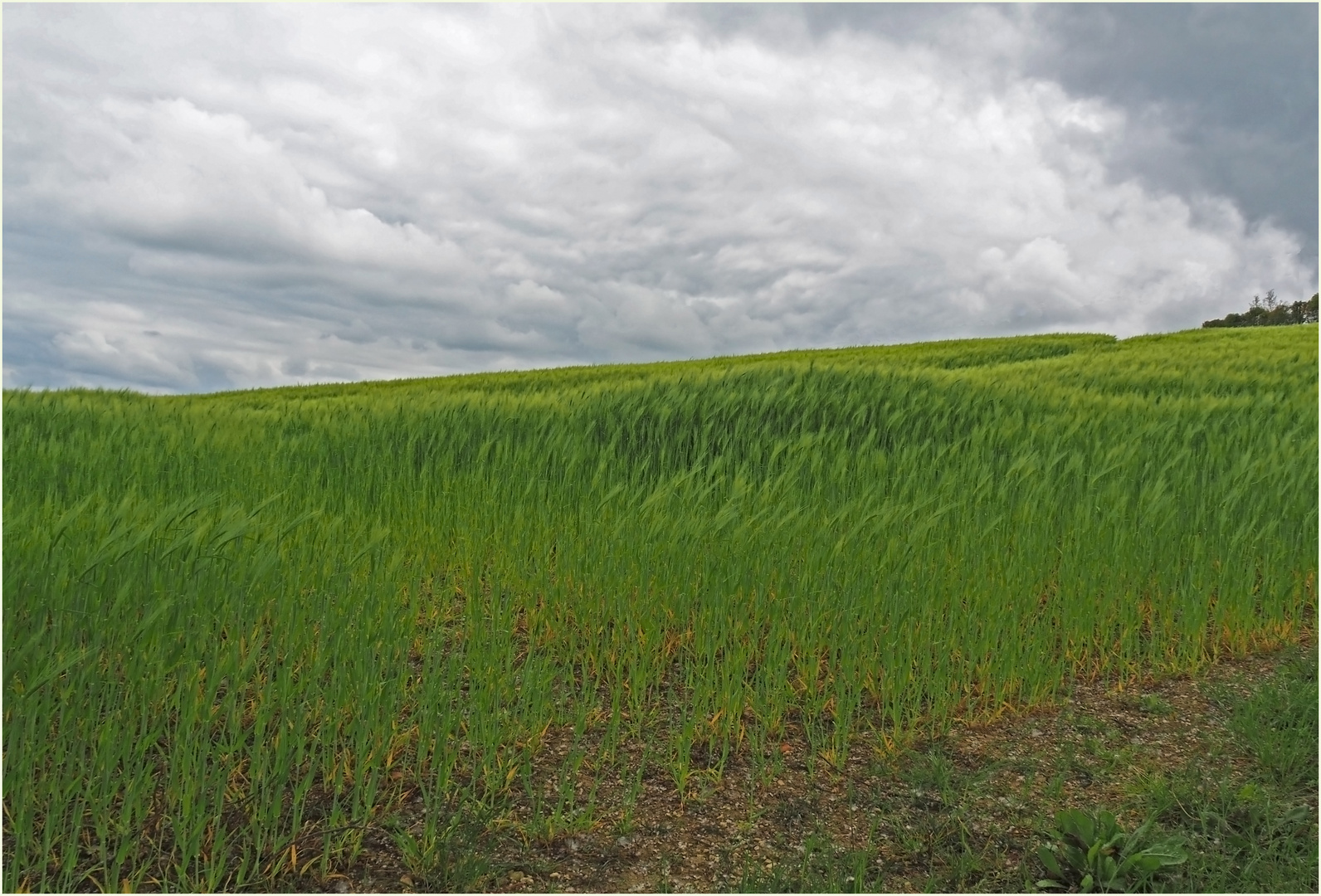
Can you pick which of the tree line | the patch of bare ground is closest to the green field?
the patch of bare ground

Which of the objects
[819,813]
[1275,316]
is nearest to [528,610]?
[819,813]

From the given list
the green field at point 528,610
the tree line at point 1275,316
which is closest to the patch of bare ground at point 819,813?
the green field at point 528,610

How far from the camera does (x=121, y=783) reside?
8.73 feet

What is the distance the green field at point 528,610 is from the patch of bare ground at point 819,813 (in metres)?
0.07

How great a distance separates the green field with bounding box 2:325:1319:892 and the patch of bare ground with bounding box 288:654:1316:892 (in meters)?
0.07

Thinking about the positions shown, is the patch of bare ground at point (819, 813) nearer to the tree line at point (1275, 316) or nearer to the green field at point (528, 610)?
the green field at point (528, 610)

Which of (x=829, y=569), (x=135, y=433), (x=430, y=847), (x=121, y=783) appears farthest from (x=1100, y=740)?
(x=135, y=433)

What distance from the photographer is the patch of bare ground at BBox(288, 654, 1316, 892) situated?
258cm

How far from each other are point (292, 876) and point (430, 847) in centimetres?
42

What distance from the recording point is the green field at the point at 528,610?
2.70m

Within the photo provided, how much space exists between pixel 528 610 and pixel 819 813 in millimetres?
1843

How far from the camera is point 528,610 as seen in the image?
422cm

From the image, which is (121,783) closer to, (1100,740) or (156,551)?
(156,551)

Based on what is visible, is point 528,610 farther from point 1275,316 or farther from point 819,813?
point 1275,316
